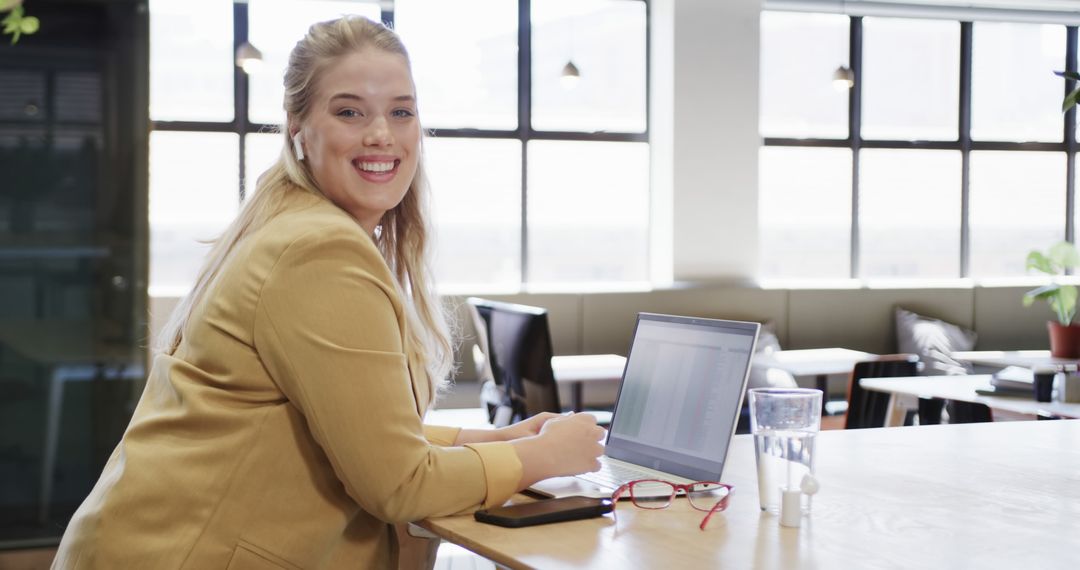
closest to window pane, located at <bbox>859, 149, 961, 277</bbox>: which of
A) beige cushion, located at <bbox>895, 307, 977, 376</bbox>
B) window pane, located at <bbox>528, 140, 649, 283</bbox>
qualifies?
Answer: beige cushion, located at <bbox>895, 307, 977, 376</bbox>

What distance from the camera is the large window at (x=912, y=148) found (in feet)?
23.9

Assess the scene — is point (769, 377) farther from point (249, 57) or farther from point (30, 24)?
point (30, 24)

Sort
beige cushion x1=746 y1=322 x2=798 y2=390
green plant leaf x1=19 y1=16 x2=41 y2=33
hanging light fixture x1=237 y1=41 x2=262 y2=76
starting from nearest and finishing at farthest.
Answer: green plant leaf x1=19 y1=16 x2=41 y2=33
hanging light fixture x1=237 y1=41 x2=262 y2=76
beige cushion x1=746 y1=322 x2=798 y2=390

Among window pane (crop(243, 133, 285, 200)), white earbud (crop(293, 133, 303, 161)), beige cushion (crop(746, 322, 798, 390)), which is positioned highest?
window pane (crop(243, 133, 285, 200))

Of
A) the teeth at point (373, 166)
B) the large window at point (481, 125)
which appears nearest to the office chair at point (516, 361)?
the teeth at point (373, 166)

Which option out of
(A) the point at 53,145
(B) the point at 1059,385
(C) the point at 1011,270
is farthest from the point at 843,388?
(A) the point at 53,145

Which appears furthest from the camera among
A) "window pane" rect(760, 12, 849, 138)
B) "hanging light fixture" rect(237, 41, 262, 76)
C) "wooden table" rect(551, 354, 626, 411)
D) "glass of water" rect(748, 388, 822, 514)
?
"window pane" rect(760, 12, 849, 138)

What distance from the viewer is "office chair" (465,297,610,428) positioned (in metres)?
2.64

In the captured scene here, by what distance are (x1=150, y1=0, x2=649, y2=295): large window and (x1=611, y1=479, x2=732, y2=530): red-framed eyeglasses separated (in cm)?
476

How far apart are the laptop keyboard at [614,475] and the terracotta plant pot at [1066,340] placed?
11.7 feet

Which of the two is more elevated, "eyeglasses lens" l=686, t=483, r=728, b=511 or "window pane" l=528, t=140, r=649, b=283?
"window pane" l=528, t=140, r=649, b=283

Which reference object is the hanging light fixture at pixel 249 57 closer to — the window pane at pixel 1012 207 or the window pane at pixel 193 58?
the window pane at pixel 193 58

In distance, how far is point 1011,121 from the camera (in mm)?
7730

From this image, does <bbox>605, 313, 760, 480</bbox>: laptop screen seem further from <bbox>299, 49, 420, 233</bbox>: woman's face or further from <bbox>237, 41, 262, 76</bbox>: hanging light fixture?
<bbox>237, 41, 262, 76</bbox>: hanging light fixture
